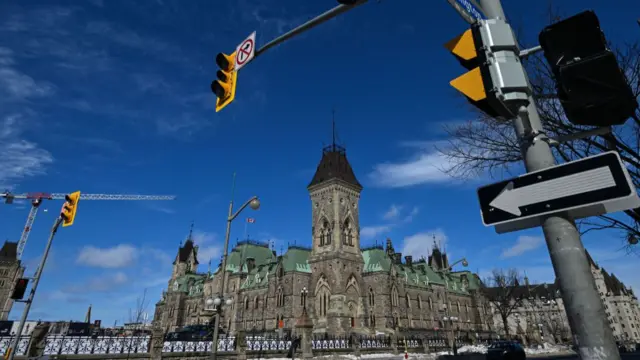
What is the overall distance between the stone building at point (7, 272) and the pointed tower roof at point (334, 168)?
298ft

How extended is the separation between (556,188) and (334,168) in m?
56.6

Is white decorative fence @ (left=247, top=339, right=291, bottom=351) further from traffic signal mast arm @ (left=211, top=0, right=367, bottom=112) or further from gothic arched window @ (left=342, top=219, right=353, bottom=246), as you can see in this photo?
traffic signal mast arm @ (left=211, top=0, right=367, bottom=112)

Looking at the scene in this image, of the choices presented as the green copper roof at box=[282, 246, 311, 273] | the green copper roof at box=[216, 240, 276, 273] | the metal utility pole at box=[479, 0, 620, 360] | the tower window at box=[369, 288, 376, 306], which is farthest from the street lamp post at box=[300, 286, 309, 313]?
the metal utility pole at box=[479, 0, 620, 360]

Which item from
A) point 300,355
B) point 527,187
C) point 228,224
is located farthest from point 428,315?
point 527,187

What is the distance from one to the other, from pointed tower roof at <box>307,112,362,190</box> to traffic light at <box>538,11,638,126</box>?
53758 millimetres

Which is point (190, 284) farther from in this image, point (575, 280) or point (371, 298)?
point (575, 280)

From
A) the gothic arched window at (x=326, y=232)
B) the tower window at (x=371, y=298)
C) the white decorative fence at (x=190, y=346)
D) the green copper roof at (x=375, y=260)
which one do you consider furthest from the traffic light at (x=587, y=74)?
the green copper roof at (x=375, y=260)

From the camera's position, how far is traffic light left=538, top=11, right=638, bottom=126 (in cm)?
265

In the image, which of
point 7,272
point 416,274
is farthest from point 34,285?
point 7,272

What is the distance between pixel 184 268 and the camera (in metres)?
92.9

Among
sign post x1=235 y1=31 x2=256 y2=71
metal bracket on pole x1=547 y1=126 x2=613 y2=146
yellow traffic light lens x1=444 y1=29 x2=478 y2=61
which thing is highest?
sign post x1=235 y1=31 x2=256 y2=71

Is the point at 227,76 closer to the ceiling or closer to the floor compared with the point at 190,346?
closer to the ceiling

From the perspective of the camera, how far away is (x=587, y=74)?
2695 millimetres

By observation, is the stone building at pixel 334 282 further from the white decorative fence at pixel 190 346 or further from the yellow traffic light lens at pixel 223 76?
the yellow traffic light lens at pixel 223 76
